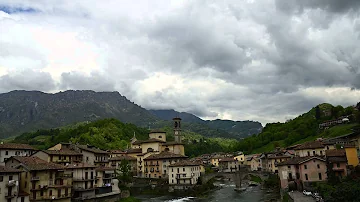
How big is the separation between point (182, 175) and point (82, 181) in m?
31.9

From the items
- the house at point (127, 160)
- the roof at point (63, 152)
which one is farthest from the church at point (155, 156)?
the roof at point (63, 152)

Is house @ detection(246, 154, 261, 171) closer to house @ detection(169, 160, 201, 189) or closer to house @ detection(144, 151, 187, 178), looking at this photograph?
house @ detection(144, 151, 187, 178)

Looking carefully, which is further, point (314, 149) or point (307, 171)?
point (314, 149)

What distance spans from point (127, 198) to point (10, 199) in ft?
93.0

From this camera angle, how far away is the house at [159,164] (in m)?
93.1

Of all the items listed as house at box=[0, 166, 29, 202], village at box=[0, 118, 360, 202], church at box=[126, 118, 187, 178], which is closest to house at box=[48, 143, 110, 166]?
village at box=[0, 118, 360, 202]

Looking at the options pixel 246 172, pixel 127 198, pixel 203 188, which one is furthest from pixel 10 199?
pixel 246 172

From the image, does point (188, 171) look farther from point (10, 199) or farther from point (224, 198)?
point (10, 199)

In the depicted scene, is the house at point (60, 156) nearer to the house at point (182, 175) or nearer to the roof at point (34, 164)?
the roof at point (34, 164)

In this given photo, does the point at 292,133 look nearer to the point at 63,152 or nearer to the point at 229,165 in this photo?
the point at 229,165

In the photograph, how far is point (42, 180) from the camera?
51531mm

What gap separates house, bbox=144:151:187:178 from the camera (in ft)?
305

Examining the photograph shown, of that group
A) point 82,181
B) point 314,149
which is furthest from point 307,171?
point 82,181

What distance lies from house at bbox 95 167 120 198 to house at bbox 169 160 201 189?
Answer: 722 inches
